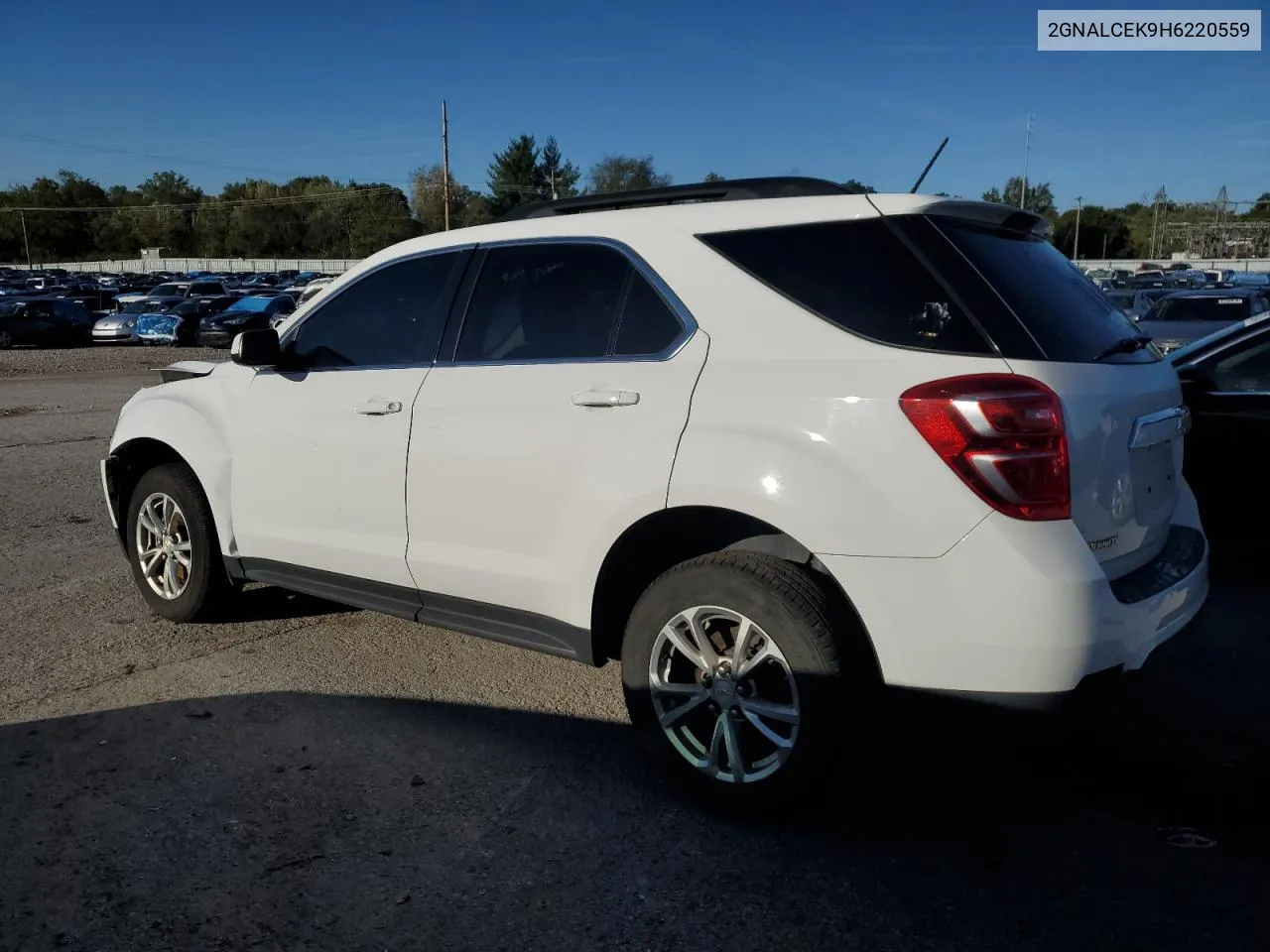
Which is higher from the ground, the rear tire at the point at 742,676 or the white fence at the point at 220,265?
the white fence at the point at 220,265

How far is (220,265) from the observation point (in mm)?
92750

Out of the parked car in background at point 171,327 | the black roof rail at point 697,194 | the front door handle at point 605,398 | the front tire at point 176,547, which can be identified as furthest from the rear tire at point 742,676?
the parked car in background at point 171,327

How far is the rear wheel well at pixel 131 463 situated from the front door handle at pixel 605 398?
2703 mm

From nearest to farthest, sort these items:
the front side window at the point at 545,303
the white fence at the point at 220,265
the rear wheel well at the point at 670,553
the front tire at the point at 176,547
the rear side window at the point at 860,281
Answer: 1. the rear side window at the point at 860,281
2. the rear wheel well at the point at 670,553
3. the front side window at the point at 545,303
4. the front tire at the point at 176,547
5. the white fence at the point at 220,265

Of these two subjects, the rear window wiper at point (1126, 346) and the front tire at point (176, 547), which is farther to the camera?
the front tire at point (176, 547)

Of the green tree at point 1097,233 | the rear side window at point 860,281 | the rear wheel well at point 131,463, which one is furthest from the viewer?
the green tree at point 1097,233

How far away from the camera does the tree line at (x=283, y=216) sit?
10225cm

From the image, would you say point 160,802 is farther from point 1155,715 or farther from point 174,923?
point 1155,715

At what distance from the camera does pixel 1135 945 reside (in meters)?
2.70

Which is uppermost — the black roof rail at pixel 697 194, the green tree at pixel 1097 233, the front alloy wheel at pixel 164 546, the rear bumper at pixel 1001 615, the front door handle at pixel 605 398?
the green tree at pixel 1097 233

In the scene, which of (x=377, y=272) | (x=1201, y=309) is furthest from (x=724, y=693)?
(x=1201, y=309)

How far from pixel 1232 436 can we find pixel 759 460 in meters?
3.85

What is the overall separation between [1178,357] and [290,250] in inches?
4516

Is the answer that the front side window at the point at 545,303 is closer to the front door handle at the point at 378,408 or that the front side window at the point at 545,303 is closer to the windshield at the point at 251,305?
the front door handle at the point at 378,408
